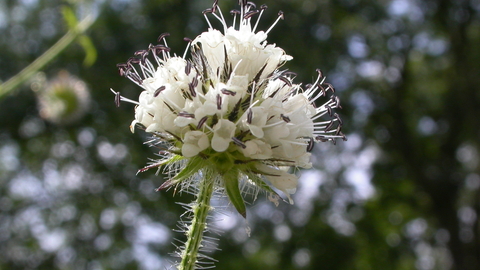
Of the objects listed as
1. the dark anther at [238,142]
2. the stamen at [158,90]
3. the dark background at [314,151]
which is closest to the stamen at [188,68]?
the stamen at [158,90]

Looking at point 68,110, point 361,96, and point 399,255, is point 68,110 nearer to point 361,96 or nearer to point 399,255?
point 361,96

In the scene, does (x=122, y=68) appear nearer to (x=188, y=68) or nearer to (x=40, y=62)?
(x=188, y=68)

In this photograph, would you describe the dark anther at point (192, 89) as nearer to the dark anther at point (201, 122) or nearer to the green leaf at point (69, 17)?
the dark anther at point (201, 122)

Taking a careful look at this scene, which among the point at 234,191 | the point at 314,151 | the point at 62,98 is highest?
the point at 314,151

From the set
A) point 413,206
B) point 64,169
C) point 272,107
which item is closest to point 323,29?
point 413,206

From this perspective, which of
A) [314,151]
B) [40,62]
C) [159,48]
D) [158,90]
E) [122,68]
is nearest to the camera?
[158,90]

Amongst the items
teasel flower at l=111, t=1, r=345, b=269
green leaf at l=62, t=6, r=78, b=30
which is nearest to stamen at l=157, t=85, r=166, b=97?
teasel flower at l=111, t=1, r=345, b=269

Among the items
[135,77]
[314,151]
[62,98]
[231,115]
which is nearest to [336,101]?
[231,115]
